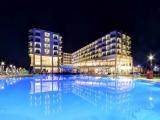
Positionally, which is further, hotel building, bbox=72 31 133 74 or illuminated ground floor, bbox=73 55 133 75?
hotel building, bbox=72 31 133 74

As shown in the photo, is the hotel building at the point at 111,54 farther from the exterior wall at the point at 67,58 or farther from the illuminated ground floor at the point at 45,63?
the exterior wall at the point at 67,58

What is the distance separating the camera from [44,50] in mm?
75250

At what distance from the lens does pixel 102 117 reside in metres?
9.62

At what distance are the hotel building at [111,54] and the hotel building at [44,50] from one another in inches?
516

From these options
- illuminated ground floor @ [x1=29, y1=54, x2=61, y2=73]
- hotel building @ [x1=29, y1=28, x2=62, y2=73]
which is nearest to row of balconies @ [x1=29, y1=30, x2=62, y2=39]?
hotel building @ [x1=29, y1=28, x2=62, y2=73]

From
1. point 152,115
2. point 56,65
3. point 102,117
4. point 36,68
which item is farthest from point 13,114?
point 56,65

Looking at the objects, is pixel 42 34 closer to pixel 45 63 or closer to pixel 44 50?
pixel 44 50

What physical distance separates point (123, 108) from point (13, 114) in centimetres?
543

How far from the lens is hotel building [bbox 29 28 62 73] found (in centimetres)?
7219

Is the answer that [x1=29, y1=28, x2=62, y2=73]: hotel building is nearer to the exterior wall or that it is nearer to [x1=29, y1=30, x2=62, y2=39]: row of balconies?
[x1=29, y1=30, x2=62, y2=39]: row of balconies

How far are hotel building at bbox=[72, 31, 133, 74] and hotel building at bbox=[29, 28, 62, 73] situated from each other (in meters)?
13.1

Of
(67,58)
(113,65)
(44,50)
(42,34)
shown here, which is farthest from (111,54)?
Result: (67,58)

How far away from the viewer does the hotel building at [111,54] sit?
77188 millimetres

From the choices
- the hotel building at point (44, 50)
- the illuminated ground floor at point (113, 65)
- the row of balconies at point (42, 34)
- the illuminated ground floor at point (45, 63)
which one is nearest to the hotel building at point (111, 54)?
the illuminated ground floor at point (113, 65)
